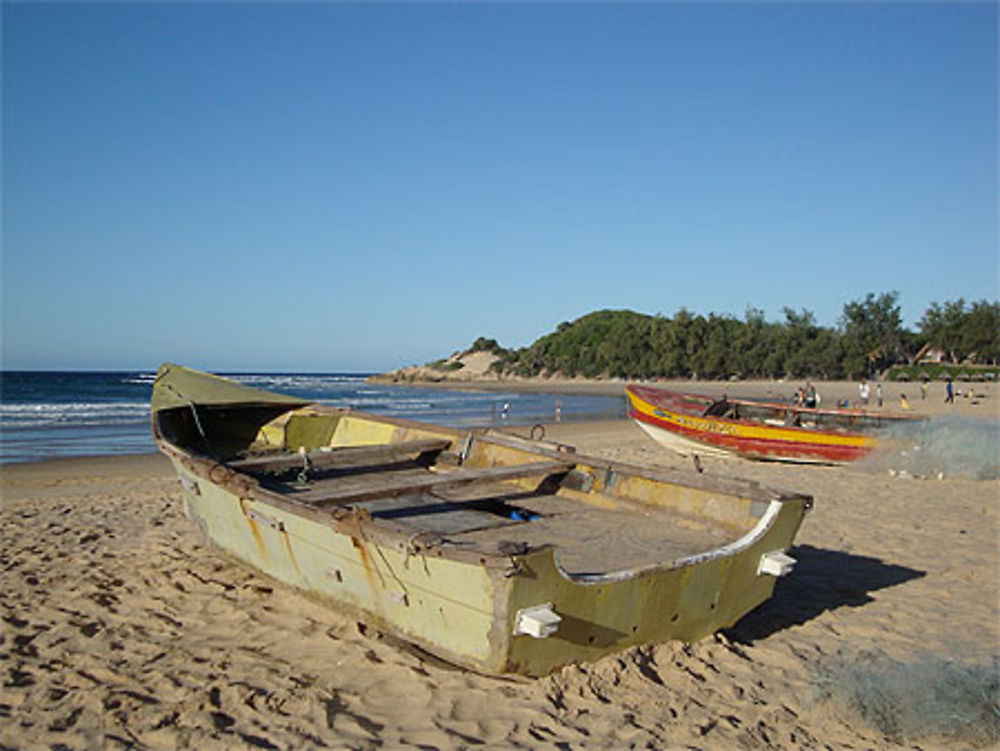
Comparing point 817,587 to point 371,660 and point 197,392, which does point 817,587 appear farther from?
point 197,392

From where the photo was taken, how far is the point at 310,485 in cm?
638

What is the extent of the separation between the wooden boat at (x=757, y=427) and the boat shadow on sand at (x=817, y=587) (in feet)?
22.0

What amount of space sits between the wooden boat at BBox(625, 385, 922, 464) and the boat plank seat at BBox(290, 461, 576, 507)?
8943 millimetres

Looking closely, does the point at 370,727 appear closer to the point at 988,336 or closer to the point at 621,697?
the point at 621,697

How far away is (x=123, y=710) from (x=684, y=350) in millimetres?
66239

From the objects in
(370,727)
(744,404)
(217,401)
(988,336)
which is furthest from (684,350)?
(370,727)

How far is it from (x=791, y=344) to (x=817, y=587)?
6068 centimetres

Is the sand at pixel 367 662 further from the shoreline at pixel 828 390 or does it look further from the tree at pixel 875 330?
the tree at pixel 875 330

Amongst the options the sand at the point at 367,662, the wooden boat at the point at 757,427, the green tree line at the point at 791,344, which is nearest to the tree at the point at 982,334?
the green tree line at the point at 791,344

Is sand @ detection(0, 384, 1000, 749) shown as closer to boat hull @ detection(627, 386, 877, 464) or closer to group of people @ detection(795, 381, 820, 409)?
boat hull @ detection(627, 386, 877, 464)

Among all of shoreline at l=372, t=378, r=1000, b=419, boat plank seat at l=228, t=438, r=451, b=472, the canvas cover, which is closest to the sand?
boat plank seat at l=228, t=438, r=451, b=472

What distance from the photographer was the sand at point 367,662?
10.9 ft

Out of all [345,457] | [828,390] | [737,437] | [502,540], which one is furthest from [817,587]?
[828,390]

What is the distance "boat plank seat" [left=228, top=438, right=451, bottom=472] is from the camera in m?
6.55
